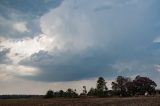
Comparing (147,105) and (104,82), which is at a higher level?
(104,82)

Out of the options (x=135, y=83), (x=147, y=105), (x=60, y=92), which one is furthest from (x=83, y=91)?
(x=147, y=105)

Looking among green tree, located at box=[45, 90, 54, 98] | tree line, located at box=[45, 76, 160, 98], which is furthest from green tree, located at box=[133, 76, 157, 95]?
green tree, located at box=[45, 90, 54, 98]

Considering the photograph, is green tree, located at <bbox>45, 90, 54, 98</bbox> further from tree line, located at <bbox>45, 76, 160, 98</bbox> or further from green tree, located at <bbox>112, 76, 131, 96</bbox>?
green tree, located at <bbox>112, 76, 131, 96</bbox>

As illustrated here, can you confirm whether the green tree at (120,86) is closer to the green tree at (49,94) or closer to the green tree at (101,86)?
the green tree at (101,86)

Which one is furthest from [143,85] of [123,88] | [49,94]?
[49,94]

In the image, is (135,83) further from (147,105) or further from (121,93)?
(147,105)

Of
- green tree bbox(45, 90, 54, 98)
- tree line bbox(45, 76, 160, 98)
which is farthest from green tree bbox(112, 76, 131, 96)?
green tree bbox(45, 90, 54, 98)

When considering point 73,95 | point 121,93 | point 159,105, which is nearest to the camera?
point 159,105

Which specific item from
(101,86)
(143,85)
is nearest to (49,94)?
(101,86)

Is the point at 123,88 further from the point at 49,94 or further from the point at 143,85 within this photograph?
the point at 49,94

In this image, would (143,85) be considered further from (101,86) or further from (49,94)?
(49,94)

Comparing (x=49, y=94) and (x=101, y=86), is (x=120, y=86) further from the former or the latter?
(x=49, y=94)

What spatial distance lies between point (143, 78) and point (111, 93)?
14.1m

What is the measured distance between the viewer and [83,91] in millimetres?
130625
